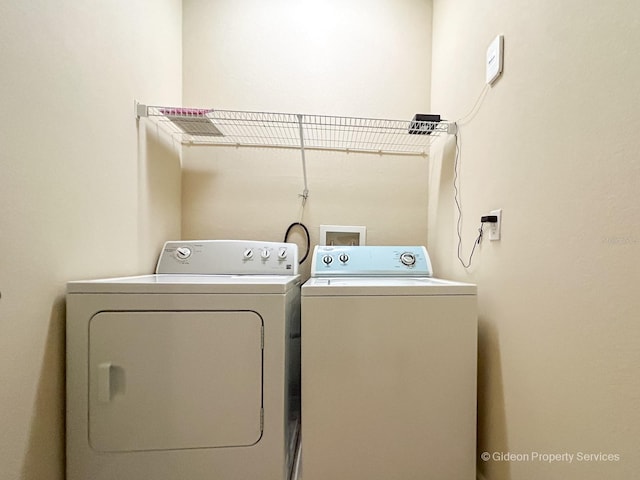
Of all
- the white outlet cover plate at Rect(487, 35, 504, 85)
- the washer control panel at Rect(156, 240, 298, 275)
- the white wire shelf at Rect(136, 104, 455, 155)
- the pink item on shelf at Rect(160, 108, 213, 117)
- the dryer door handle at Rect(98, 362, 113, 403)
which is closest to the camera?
the dryer door handle at Rect(98, 362, 113, 403)

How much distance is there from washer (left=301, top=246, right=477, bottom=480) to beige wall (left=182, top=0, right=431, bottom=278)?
2.95 ft

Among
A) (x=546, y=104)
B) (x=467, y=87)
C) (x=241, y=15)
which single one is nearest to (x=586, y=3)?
(x=546, y=104)

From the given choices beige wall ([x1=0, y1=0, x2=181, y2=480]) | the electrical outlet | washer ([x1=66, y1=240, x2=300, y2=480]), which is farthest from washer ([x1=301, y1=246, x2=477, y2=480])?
beige wall ([x1=0, y1=0, x2=181, y2=480])

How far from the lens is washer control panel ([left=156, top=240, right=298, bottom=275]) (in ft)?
4.83

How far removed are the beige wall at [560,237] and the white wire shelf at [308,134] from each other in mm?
601

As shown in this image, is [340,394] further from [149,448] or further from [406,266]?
[406,266]

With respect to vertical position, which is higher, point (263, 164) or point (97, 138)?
point (263, 164)

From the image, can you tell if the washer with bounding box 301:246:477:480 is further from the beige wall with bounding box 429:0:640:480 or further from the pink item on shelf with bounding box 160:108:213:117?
the pink item on shelf with bounding box 160:108:213:117

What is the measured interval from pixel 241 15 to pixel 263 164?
3.31 feet

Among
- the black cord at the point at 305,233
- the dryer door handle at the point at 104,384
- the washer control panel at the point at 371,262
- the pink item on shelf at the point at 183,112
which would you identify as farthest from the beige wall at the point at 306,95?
the dryer door handle at the point at 104,384

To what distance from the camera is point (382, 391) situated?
0.96m

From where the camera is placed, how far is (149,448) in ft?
2.94

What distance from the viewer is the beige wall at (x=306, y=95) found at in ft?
5.83

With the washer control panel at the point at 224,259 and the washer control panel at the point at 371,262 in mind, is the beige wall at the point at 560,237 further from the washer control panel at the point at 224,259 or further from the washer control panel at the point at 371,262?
the washer control panel at the point at 224,259
